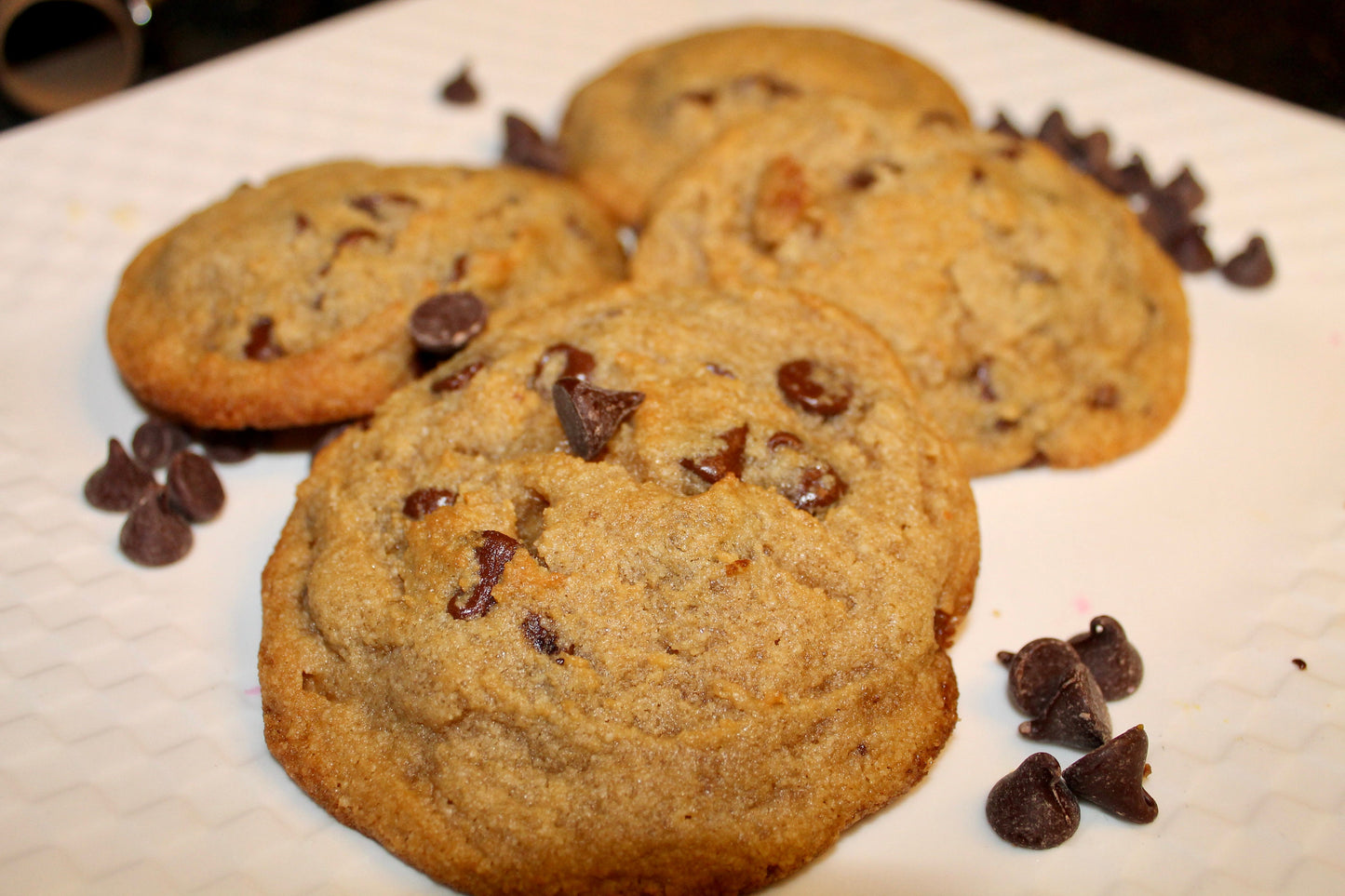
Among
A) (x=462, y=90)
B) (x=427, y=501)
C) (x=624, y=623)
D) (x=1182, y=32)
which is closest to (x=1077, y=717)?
(x=624, y=623)

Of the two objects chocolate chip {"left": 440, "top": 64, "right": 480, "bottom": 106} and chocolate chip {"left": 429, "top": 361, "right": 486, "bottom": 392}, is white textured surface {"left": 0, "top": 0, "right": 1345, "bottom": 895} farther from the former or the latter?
chocolate chip {"left": 429, "top": 361, "right": 486, "bottom": 392}

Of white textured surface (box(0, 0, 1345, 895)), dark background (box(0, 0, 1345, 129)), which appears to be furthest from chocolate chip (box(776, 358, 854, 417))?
dark background (box(0, 0, 1345, 129))

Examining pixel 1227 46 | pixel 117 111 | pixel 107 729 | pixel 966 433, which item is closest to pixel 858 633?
pixel 966 433

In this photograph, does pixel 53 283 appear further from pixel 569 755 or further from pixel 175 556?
pixel 569 755

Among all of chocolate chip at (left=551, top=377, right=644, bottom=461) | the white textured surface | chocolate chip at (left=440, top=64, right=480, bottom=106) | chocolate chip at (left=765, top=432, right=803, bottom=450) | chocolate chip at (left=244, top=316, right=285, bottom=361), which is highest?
chocolate chip at (left=551, top=377, right=644, bottom=461)

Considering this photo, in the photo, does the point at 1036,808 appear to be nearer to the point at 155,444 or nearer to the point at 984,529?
the point at 984,529

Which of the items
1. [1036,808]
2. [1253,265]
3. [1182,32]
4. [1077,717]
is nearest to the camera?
[1036,808]

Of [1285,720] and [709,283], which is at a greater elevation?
[709,283]
